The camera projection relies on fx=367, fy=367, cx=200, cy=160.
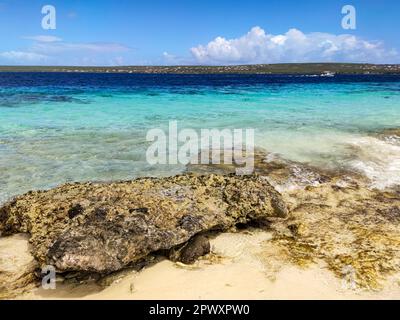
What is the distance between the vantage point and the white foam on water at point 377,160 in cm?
1005

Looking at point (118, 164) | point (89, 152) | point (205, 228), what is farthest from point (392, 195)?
point (89, 152)

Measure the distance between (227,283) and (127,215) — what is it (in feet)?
6.45

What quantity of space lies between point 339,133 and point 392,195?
27.2 ft

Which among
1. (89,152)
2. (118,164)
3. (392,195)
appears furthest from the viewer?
(89,152)

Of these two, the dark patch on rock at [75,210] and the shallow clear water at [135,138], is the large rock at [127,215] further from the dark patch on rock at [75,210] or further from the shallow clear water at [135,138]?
the shallow clear water at [135,138]

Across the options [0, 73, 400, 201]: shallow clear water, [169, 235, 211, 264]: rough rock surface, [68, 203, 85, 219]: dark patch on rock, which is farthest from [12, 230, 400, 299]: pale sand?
[0, 73, 400, 201]: shallow clear water

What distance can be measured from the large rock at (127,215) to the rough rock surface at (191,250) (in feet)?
0.42
